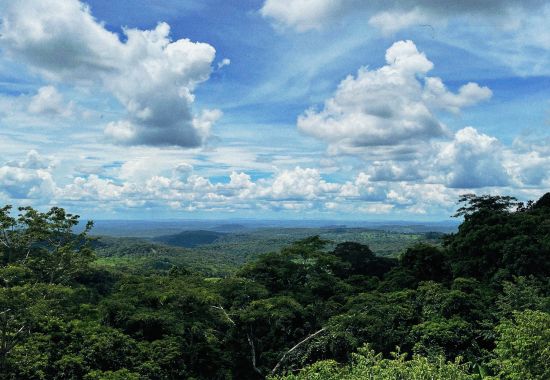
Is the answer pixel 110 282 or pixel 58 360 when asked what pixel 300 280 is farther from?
pixel 110 282

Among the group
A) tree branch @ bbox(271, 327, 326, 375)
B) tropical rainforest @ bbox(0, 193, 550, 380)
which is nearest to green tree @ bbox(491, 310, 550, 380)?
tropical rainforest @ bbox(0, 193, 550, 380)

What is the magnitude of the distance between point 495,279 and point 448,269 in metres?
10.7

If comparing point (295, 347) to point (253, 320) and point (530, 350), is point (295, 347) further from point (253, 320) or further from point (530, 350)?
point (530, 350)

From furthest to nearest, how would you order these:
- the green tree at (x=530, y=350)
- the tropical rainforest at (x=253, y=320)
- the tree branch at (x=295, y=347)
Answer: the tree branch at (x=295, y=347) < the tropical rainforest at (x=253, y=320) < the green tree at (x=530, y=350)

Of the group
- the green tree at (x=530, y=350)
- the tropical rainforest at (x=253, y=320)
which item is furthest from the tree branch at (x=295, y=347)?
the green tree at (x=530, y=350)

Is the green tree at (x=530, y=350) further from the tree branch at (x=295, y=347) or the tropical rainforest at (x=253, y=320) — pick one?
the tree branch at (x=295, y=347)

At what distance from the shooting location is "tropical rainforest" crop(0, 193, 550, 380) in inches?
808

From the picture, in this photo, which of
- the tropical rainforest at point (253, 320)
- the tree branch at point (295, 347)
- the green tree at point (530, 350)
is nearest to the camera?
the green tree at point (530, 350)

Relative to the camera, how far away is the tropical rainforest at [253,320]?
67.3 feet

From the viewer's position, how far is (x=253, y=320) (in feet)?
87.4

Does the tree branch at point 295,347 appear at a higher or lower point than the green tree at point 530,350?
lower

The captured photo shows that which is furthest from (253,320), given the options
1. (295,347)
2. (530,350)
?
(530,350)

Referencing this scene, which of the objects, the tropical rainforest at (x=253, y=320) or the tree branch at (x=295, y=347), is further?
the tree branch at (x=295, y=347)

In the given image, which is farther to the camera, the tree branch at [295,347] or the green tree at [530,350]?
the tree branch at [295,347]
